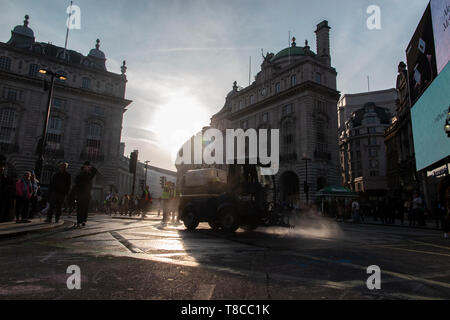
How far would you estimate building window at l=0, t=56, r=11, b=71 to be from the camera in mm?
34594

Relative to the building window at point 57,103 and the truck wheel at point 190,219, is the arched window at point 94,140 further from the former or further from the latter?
the truck wheel at point 190,219

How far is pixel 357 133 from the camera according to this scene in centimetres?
6550

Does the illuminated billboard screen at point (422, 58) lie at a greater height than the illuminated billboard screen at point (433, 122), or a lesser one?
greater

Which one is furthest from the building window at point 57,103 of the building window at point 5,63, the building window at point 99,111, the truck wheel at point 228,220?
the truck wheel at point 228,220

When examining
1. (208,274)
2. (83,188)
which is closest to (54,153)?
(83,188)

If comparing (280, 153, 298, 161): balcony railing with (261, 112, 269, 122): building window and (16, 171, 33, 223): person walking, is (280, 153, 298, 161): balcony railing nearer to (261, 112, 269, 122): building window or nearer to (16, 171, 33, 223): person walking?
(261, 112, 269, 122): building window

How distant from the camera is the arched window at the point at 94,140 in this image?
38.2 metres

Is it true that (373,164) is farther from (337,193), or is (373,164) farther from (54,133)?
(54,133)

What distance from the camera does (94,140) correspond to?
127 ft

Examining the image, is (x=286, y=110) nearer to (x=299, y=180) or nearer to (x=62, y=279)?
(x=299, y=180)

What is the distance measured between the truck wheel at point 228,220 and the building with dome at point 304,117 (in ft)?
83.3

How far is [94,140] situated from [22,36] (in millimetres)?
18439
